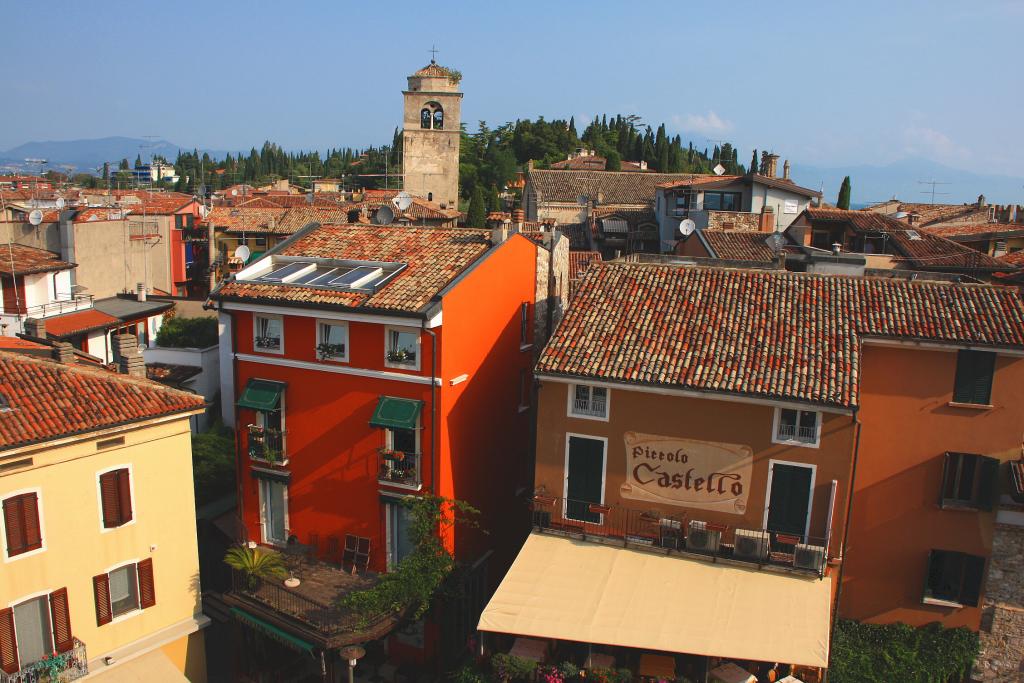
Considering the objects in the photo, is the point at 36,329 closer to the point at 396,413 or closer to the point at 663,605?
the point at 396,413

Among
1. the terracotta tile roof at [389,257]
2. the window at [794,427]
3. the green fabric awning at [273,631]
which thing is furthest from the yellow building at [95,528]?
the window at [794,427]

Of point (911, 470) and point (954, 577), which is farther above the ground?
point (911, 470)

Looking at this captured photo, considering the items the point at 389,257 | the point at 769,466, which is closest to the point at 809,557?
the point at 769,466

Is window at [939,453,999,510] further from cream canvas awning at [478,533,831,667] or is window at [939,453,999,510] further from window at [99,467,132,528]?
window at [99,467,132,528]

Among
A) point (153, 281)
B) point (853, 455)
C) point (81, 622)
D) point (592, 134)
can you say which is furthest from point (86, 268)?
point (592, 134)

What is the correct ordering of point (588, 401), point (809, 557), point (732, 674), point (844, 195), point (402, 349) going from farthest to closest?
point (844, 195) → point (402, 349) → point (588, 401) → point (809, 557) → point (732, 674)

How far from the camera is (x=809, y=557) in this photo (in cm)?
1680

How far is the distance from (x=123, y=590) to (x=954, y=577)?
19.2m

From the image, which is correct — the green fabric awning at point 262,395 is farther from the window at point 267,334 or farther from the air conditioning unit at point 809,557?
the air conditioning unit at point 809,557

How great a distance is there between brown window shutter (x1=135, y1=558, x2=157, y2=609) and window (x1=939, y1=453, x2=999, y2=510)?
60.5 ft

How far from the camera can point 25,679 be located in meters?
16.7

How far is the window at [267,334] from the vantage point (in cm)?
2152

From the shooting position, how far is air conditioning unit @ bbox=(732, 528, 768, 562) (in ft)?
56.3

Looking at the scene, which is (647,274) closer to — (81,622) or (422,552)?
(422,552)
